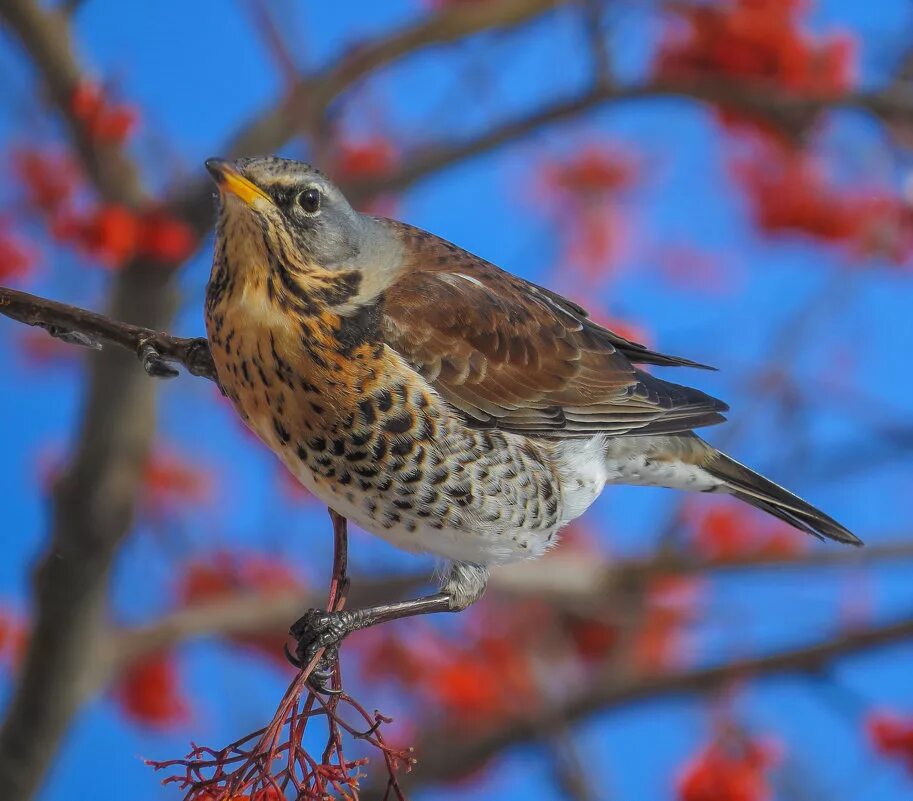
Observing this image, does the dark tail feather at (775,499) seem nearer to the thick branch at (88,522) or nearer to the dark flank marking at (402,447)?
the dark flank marking at (402,447)

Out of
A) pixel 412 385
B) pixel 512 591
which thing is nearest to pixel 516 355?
pixel 412 385

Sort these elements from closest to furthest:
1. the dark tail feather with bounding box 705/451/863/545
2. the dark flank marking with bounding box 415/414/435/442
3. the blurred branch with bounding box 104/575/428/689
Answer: the dark flank marking with bounding box 415/414/435/442
the dark tail feather with bounding box 705/451/863/545
the blurred branch with bounding box 104/575/428/689

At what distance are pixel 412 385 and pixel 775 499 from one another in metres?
0.35

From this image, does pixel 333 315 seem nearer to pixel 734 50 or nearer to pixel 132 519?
pixel 132 519

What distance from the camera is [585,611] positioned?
1703 mm

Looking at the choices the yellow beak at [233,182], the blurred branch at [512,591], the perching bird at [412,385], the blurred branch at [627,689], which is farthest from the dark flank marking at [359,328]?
the blurred branch at [627,689]

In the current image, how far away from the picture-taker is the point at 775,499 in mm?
989

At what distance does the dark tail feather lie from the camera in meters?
0.96

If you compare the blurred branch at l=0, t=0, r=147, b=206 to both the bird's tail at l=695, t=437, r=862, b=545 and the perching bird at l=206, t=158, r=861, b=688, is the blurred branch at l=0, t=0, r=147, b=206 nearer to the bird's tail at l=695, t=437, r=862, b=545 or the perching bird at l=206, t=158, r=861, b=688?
the perching bird at l=206, t=158, r=861, b=688

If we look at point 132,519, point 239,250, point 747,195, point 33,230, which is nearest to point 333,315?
point 239,250

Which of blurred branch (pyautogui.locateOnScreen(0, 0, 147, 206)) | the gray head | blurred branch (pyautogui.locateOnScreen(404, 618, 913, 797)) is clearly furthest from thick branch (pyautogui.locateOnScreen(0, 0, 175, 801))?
the gray head

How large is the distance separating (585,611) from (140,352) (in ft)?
3.32

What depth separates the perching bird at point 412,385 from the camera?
81cm

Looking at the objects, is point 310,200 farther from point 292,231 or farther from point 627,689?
point 627,689
